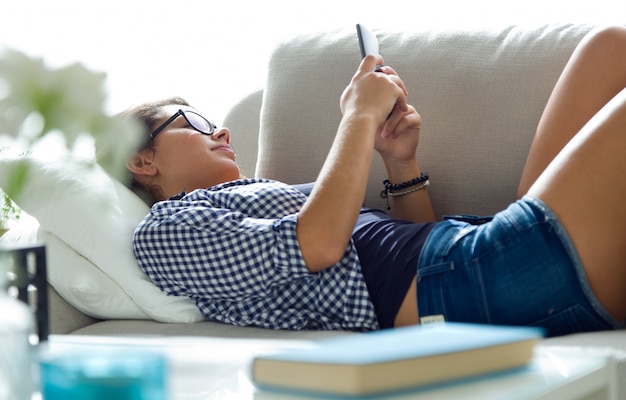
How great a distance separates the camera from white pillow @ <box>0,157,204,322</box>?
6.09 ft

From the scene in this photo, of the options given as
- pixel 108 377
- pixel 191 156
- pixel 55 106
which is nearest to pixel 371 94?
pixel 191 156

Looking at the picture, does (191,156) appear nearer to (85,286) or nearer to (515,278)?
(85,286)

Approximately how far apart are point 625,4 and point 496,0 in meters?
0.39

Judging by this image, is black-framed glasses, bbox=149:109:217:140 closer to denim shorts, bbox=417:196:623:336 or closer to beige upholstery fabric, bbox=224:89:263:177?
beige upholstery fabric, bbox=224:89:263:177

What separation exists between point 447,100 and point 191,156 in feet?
2.01

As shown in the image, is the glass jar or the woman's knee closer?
the glass jar

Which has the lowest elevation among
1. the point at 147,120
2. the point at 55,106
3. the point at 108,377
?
the point at 147,120

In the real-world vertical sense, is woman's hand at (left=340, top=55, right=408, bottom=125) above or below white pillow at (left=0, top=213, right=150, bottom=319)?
above

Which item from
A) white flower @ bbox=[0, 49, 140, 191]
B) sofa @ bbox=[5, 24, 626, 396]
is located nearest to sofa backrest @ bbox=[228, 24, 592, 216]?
sofa @ bbox=[5, 24, 626, 396]

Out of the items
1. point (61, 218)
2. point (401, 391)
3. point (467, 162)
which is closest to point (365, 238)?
point (467, 162)

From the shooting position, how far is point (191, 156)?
2.18 m

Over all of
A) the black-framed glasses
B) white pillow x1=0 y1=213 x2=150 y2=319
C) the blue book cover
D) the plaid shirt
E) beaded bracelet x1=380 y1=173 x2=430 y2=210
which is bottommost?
white pillow x1=0 y1=213 x2=150 y2=319

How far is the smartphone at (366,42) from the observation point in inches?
79.7

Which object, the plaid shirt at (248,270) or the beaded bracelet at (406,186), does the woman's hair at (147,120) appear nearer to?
the plaid shirt at (248,270)
